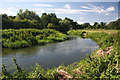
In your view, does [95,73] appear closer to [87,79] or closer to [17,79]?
[87,79]

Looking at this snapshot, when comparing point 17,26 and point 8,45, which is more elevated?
point 17,26

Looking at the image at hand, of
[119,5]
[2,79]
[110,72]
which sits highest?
[119,5]

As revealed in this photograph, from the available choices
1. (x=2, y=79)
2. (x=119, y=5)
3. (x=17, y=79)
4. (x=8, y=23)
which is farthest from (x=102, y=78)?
(x=8, y=23)

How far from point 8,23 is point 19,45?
420 inches

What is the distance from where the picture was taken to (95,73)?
149 inches

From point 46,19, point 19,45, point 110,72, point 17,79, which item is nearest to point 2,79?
point 17,79

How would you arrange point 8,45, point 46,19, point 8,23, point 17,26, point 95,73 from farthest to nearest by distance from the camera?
1. point 46,19
2. point 17,26
3. point 8,23
4. point 8,45
5. point 95,73

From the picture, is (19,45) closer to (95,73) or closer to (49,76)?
(49,76)

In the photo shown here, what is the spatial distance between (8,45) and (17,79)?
323 inches

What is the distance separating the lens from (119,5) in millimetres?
6070

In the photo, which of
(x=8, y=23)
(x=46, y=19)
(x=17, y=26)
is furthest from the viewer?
(x=46, y=19)

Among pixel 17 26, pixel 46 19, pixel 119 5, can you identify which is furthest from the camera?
pixel 46 19

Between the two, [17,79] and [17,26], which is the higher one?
[17,26]

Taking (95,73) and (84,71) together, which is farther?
(84,71)
